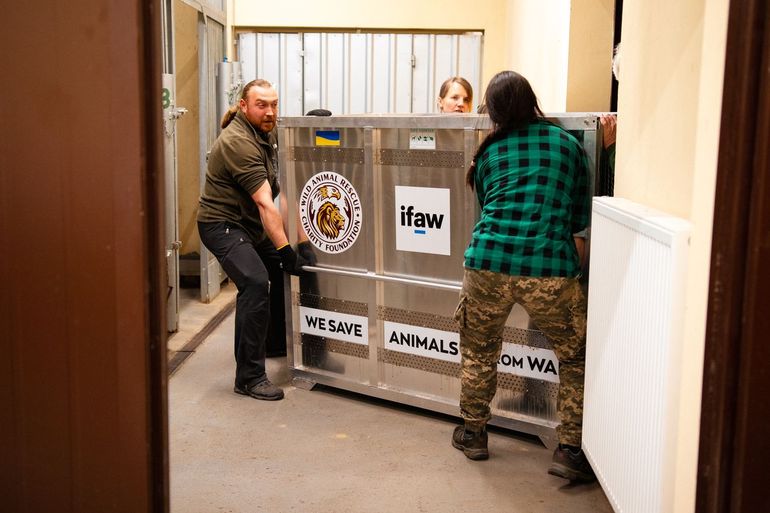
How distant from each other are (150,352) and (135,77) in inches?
25.8

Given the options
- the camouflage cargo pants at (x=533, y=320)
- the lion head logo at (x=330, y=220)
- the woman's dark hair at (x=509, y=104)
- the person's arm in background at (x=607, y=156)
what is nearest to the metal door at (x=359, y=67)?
the lion head logo at (x=330, y=220)

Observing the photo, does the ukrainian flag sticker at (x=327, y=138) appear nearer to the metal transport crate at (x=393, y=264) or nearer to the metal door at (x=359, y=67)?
the metal transport crate at (x=393, y=264)

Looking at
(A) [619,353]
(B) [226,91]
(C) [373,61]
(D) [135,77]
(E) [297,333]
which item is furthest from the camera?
(C) [373,61]

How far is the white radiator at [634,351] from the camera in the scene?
2248 mm

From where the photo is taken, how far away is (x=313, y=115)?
4.94 meters

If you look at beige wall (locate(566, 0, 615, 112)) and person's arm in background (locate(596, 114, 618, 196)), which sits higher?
beige wall (locate(566, 0, 615, 112))

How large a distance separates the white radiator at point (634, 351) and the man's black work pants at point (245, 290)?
2.21 metres

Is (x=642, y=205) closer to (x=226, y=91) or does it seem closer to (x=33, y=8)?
(x=33, y=8)

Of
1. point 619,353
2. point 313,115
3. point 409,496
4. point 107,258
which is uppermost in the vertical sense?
point 313,115

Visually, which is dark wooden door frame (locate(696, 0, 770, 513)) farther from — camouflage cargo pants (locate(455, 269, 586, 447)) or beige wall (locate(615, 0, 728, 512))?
camouflage cargo pants (locate(455, 269, 586, 447))

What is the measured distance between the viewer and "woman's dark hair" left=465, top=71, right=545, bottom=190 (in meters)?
3.60

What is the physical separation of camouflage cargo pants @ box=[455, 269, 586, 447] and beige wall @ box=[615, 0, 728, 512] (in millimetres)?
539

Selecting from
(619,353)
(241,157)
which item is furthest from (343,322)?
(619,353)

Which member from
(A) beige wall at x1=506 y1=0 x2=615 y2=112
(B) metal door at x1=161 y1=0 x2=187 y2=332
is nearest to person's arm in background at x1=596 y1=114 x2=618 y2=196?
(A) beige wall at x1=506 y1=0 x2=615 y2=112
